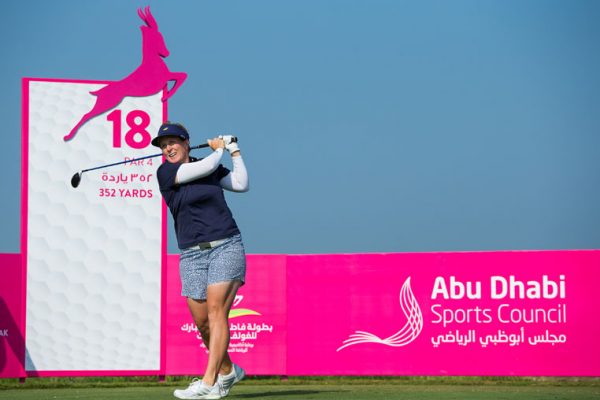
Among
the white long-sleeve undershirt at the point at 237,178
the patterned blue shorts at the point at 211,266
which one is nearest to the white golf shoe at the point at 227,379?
the patterned blue shorts at the point at 211,266

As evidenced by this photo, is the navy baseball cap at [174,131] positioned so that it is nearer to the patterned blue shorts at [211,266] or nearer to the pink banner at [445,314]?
the patterned blue shorts at [211,266]

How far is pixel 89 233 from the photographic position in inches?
401

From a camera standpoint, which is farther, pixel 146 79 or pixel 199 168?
pixel 146 79

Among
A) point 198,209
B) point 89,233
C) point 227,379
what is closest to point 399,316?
point 89,233

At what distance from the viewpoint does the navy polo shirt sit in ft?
19.5

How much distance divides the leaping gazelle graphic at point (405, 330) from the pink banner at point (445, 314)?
0.04 feet

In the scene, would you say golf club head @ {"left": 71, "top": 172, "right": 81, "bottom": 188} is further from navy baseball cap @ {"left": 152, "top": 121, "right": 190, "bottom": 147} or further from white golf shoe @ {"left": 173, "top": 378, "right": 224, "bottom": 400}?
white golf shoe @ {"left": 173, "top": 378, "right": 224, "bottom": 400}

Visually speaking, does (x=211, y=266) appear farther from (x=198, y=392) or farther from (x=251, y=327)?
(x=251, y=327)

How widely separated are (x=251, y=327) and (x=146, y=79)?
9.87 feet

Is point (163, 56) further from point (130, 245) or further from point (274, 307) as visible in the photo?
point (274, 307)

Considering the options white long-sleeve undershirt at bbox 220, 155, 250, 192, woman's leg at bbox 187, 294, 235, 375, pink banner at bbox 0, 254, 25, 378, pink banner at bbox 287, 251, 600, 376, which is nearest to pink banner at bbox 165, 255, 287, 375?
pink banner at bbox 287, 251, 600, 376

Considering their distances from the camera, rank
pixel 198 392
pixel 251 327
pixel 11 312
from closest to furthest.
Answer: pixel 198 392 → pixel 11 312 → pixel 251 327

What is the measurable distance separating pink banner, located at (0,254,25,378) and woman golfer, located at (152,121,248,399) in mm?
4600

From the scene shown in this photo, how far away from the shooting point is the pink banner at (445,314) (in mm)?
9969
